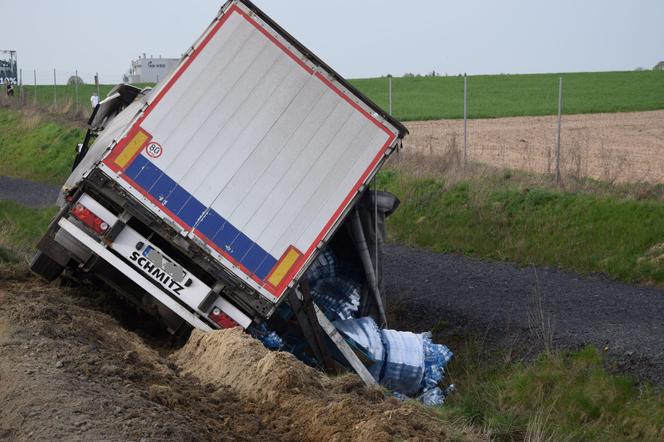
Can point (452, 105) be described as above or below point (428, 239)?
above

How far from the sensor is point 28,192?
2828 centimetres

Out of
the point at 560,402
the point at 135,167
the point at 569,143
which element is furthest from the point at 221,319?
the point at 569,143

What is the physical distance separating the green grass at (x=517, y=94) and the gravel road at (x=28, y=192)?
18229mm

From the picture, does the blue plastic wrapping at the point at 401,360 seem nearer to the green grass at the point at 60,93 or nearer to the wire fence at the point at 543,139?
the wire fence at the point at 543,139

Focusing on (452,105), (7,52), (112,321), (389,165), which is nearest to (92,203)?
(112,321)

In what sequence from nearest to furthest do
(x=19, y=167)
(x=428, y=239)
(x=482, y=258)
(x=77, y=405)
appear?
(x=77, y=405) → (x=482, y=258) → (x=428, y=239) → (x=19, y=167)

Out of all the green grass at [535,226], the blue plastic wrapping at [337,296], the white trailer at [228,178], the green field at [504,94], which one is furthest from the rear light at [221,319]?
the green field at [504,94]

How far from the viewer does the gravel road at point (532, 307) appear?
1235cm

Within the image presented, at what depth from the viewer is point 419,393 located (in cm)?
1205

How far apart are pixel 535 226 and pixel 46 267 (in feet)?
27.8

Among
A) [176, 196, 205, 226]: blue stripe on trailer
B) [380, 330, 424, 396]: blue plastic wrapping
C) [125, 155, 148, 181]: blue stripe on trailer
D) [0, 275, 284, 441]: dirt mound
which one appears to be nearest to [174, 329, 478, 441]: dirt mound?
[0, 275, 284, 441]: dirt mound

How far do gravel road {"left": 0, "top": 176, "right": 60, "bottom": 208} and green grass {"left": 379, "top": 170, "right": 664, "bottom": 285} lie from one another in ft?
27.0

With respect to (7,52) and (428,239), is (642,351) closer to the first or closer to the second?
(428,239)

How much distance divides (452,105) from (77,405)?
4599 cm
